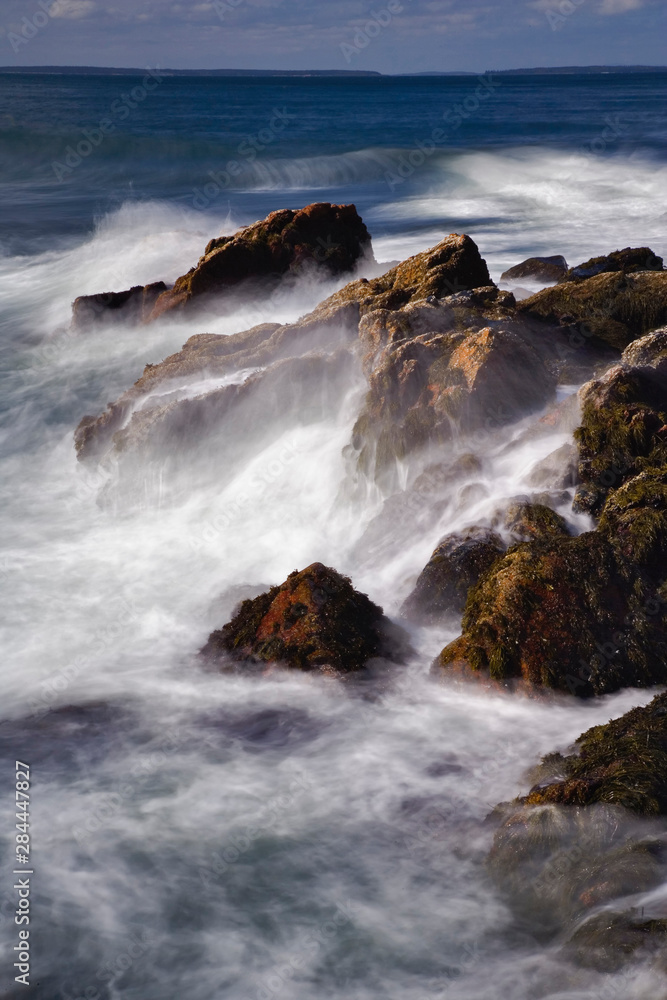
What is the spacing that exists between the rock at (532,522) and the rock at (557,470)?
39 cm

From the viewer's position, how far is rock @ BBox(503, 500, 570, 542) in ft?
25.3

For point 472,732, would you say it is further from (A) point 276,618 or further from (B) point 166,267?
(B) point 166,267

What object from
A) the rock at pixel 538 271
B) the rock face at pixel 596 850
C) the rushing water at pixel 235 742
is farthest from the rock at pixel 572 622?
the rock at pixel 538 271

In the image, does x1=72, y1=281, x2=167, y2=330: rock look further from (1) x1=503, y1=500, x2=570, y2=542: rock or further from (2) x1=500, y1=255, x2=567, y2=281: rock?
(1) x1=503, y1=500, x2=570, y2=542: rock

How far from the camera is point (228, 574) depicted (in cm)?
956

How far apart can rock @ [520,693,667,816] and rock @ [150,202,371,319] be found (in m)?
10.9

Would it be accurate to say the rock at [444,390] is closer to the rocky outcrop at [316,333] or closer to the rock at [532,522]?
the rocky outcrop at [316,333]

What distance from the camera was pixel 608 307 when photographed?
10844 millimetres

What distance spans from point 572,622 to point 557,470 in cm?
205

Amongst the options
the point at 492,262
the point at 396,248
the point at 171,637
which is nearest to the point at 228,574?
the point at 171,637

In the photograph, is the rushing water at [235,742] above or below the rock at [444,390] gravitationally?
below

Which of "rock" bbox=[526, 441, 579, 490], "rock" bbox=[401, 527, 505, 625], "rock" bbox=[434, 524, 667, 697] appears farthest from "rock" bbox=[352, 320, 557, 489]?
"rock" bbox=[434, 524, 667, 697]

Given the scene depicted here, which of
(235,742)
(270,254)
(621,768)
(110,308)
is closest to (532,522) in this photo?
(621,768)

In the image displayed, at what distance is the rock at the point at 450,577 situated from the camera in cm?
770
